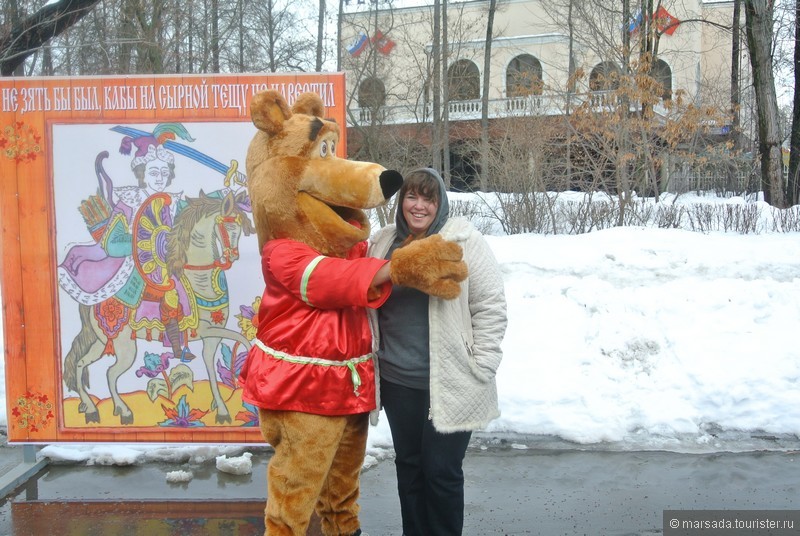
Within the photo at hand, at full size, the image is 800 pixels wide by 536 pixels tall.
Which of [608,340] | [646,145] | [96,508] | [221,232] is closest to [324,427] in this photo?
[221,232]

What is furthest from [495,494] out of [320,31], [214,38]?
[320,31]

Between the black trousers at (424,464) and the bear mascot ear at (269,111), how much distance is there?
3.80 ft

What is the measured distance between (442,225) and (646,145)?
991cm

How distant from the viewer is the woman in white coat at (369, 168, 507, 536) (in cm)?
300

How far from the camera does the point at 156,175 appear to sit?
4176 mm

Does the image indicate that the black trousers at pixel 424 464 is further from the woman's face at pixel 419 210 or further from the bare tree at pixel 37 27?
the bare tree at pixel 37 27

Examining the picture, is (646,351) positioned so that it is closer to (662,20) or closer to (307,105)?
(307,105)

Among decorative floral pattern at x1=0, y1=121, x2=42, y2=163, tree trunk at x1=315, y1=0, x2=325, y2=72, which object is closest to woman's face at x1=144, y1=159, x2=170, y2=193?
decorative floral pattern at x1=0, y1=121, x2=42, y2=163

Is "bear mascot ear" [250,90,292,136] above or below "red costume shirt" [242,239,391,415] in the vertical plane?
above

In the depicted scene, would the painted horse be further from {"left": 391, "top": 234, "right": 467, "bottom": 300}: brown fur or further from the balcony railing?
the balcony railing

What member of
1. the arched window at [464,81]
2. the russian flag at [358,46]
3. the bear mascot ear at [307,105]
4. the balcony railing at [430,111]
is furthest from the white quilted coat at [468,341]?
the arched window at [464,81]

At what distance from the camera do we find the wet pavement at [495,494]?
390cm

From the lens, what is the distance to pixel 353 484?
3416mm

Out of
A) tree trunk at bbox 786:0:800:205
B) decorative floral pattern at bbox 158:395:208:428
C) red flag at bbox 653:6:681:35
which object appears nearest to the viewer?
decorative floral pattern at bbox 158:395:208:428
